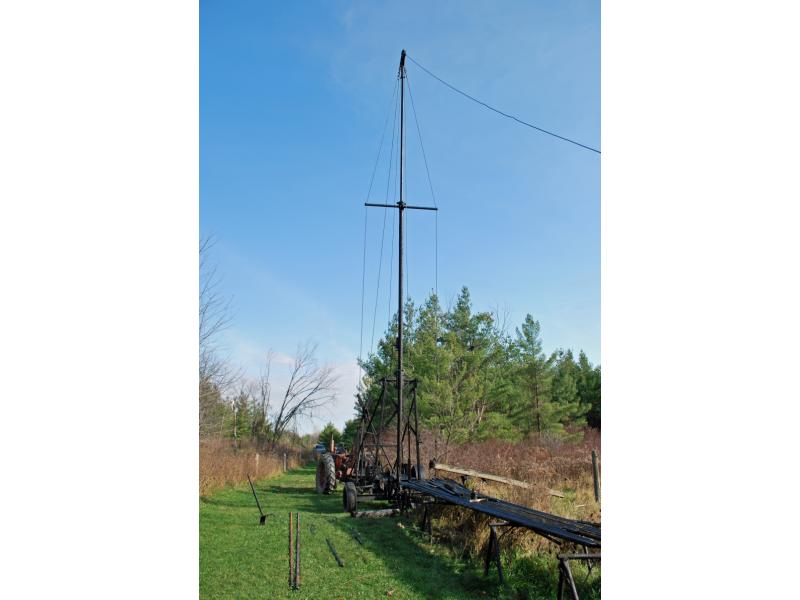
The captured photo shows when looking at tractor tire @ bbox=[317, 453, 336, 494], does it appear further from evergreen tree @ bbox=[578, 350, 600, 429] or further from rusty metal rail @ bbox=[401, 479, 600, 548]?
evergreen tree @ bbox=[578, 350, 600, 429]

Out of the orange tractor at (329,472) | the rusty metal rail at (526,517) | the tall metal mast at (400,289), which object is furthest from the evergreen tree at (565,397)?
the rusty metal rail at (526,517)

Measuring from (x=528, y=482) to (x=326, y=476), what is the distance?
3.79m

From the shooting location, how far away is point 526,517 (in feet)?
13.7

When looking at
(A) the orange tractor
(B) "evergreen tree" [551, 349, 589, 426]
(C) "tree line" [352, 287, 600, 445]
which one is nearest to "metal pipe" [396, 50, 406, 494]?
(A) the orange tractor

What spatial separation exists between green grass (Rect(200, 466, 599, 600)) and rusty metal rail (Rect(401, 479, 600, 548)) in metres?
0.40

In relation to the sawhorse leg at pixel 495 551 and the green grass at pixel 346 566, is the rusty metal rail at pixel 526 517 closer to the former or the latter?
the sawhorse leg at pixel 495 551

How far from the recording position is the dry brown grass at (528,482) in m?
5.00

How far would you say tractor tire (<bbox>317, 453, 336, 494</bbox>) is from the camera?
33.6 ft

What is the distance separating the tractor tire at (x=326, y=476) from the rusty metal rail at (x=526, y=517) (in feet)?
13.4

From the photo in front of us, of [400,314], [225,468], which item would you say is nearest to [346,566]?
[400,314]
